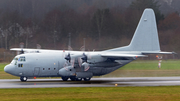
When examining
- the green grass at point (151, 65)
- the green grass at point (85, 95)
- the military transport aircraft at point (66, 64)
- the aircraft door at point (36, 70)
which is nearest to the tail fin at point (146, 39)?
the military transport aircraft at point (66, 64)

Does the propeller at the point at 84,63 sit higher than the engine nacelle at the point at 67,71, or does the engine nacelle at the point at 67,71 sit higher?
the propeller at the point at 84,63

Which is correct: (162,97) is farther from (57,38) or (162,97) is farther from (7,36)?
(7,36)

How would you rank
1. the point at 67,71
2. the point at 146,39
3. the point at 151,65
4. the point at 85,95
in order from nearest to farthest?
the point at 85,95
the point at 67,71
the point at 146,39
the point at 151,65

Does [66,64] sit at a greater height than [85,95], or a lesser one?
greater

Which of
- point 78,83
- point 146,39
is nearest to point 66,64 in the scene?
point 78,83

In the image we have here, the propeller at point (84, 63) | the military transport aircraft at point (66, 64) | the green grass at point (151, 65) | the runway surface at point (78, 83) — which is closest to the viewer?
the runway surface at point (78, 83)

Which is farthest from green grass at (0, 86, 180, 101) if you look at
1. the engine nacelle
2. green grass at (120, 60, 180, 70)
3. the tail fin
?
green grass at (120, 60, 180, 70)

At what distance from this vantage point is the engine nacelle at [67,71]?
23.7 metres

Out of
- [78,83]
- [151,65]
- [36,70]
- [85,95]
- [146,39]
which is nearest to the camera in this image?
[85,95]

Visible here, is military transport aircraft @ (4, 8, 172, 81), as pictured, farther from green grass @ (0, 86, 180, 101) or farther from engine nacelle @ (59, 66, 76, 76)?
green grass @ (0, 86, 180, 101)

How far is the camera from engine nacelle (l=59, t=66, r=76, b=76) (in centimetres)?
2369

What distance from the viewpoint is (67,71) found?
2373cm

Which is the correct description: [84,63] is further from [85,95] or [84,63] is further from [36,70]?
[85,95]

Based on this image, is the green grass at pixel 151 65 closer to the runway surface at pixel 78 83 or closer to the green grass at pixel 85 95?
the runway surface at pixel 78 83
